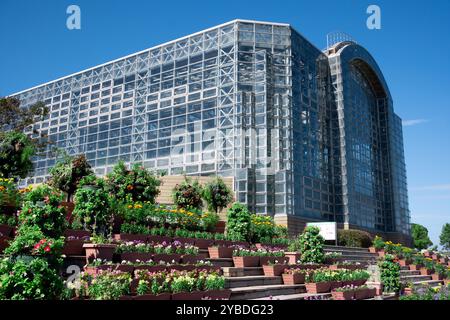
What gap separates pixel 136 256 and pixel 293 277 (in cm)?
381

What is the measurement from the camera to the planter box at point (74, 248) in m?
7.50

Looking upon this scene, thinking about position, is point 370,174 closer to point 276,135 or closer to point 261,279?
point 276,135

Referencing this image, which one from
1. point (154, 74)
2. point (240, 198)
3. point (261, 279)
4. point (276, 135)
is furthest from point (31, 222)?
point (154, 74)

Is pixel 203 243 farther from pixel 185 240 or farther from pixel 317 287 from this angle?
pixel 317 287

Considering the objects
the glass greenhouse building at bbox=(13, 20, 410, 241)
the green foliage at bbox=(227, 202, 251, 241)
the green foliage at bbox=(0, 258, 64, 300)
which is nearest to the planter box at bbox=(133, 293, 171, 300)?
the green foliage at bbox=(0, 258, 64, 300)

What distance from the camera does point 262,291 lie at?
8609 mm

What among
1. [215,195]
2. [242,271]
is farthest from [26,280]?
[215,195]

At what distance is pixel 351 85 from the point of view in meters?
39.8

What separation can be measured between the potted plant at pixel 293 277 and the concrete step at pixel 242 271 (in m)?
0.63

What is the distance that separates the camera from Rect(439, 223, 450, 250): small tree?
219 feet

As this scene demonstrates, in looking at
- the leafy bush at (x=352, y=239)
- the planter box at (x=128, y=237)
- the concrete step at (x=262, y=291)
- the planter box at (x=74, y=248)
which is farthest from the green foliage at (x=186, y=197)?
the leafy bush at (x=352, y=239)

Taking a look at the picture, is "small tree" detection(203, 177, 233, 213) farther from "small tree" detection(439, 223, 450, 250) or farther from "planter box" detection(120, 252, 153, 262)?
"small tree" detection(439, 223, 450, 250)

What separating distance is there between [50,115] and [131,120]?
12.1 meters

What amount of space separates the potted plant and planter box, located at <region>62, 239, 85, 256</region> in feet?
15.5
